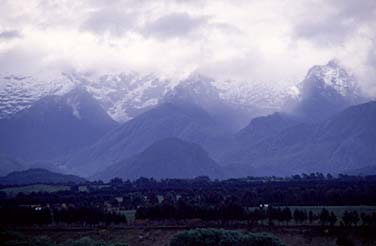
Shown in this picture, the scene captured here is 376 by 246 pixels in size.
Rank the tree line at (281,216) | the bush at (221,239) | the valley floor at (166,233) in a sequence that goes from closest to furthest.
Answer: the bush at (221,239) < the valley floor at (166,233) < the tree line at (281,216)

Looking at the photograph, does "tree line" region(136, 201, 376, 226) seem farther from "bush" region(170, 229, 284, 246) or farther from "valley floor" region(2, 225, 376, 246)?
"bush" region(170, 229, 284, 246)

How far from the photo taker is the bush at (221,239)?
500 ft

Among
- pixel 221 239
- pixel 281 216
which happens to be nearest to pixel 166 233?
pixel 221 239

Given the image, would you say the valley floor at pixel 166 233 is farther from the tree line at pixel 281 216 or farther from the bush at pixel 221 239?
the bush at pixel 221 239

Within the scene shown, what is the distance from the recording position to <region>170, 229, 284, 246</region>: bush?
152375mm

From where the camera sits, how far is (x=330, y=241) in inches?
6378

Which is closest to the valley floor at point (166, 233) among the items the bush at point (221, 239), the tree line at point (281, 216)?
the tree line at point (281, 216)

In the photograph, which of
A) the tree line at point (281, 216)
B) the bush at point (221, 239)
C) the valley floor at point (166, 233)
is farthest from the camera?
the tree line at point (281, 216)

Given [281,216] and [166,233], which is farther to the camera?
[281,216]

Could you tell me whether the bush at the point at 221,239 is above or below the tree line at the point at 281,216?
below

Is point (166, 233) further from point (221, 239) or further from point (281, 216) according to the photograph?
point (281, 216)

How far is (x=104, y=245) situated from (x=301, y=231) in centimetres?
4911

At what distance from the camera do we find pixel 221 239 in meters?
157

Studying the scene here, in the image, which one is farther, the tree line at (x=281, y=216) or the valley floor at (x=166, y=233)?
the tree line at (x=281, y=216)
